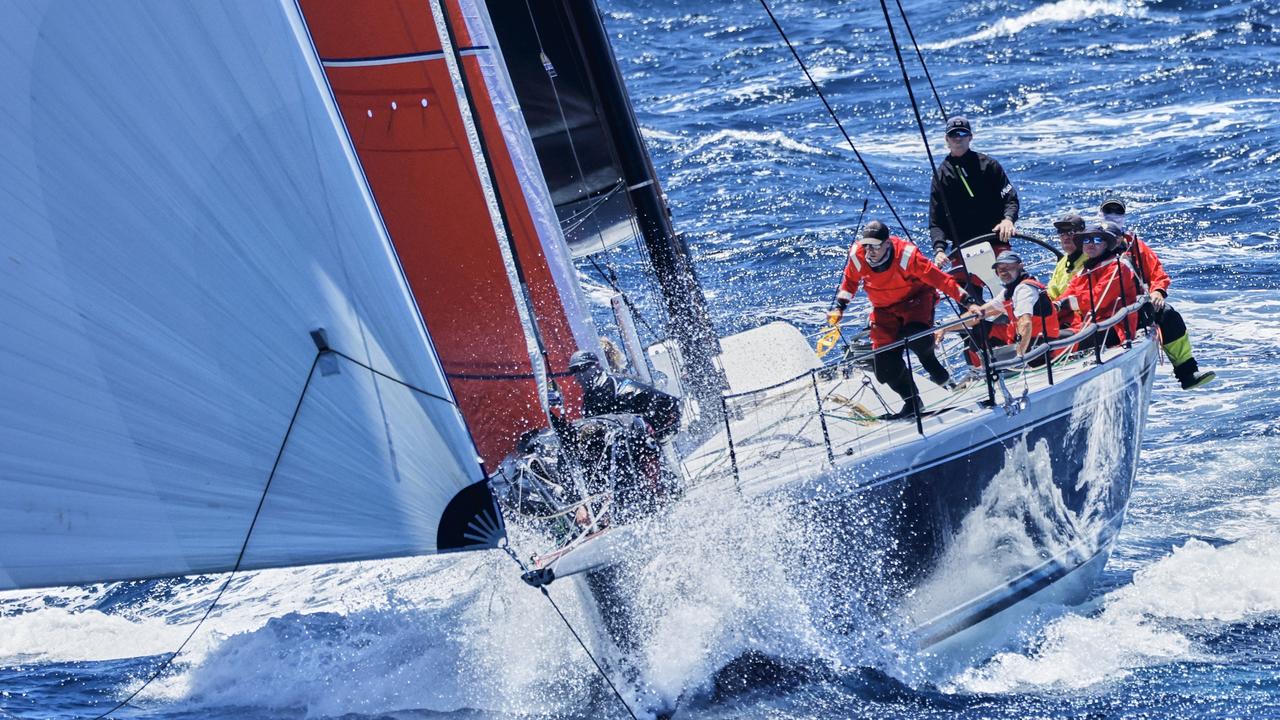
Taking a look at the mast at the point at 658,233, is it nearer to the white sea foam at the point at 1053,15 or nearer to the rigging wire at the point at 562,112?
the rigging wire at the point at 562,112

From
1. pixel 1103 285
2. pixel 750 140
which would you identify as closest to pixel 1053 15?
pixel 750 140

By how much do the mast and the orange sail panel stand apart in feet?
4.06

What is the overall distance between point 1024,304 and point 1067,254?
2.45 feet

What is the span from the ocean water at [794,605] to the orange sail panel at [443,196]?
920 millimetres

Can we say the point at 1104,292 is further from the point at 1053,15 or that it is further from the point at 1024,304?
the point at 1053,15

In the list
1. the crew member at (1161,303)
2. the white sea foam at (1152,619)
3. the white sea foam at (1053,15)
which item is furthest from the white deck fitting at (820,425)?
the white sea foam at (1053,15)

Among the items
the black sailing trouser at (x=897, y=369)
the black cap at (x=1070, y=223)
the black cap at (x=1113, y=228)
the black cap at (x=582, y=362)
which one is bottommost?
the black sailing trouser at (x=897, y=369)

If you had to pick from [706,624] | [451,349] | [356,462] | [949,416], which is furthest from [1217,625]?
[356,462]

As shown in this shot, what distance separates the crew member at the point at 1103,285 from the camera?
25.1ft

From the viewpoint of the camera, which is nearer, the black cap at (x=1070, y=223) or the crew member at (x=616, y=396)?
the crew member at (x=616, y=396)

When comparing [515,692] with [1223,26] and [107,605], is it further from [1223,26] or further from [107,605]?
[1223,26]

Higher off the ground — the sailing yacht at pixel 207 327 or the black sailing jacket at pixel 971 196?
the sailing yacht at pixel 207 327

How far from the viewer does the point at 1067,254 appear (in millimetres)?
7941

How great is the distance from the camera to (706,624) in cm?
645
